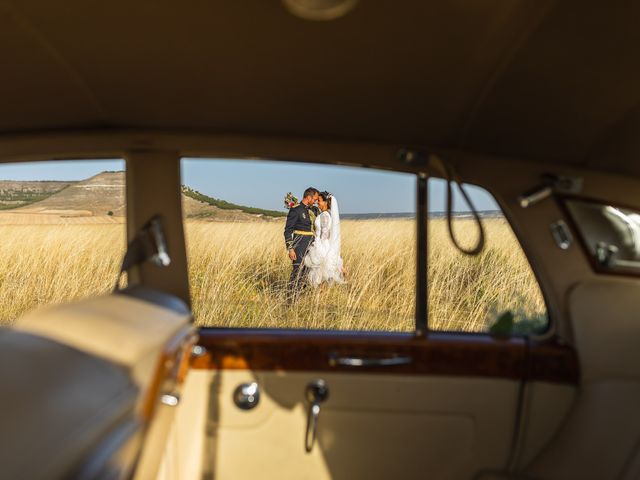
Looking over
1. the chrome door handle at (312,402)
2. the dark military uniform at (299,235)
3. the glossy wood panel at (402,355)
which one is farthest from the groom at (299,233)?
the chrome door handle at (312,402)

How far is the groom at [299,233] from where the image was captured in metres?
2.26

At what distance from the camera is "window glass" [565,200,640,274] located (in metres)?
2.15

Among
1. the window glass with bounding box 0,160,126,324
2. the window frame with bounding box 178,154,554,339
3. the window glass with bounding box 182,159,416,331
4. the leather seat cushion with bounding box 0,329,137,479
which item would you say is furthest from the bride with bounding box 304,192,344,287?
the leather seat cushion with bounding box 0,329,137,479

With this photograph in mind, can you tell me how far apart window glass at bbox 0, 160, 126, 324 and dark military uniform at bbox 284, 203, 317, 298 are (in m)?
0.61

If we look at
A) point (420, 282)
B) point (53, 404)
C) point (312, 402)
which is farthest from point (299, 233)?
point (53, 404)

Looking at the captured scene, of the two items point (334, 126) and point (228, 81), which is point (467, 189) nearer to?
point (334, 126)

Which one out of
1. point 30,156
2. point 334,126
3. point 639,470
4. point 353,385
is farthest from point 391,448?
point 30,156

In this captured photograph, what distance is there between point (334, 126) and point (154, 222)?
0.72m

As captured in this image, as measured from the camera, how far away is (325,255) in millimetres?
2303

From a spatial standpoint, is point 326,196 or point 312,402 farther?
point 326,196

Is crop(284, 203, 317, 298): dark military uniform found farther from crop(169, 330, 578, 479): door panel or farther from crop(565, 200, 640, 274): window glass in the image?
crop(565, 200, 640, 274): window glass

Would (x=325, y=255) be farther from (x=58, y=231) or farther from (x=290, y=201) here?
(x=58, y=231)

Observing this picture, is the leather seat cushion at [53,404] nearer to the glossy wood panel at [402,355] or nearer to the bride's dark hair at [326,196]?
the glossy wood panel at [402,355]

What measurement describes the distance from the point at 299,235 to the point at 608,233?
3.67 ft
